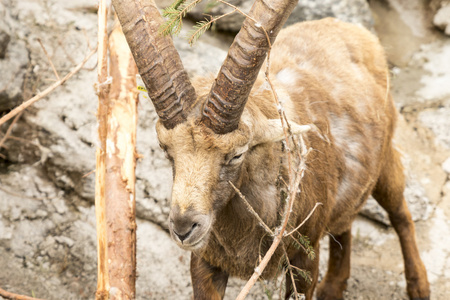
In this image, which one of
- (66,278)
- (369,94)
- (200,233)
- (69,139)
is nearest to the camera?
(200,233)

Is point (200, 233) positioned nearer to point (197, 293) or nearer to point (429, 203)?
point (197, 293)

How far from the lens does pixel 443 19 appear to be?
8.37 m

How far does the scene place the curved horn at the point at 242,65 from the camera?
Answer: 118 inches

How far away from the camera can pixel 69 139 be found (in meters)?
6.36

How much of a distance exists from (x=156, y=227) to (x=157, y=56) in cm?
340

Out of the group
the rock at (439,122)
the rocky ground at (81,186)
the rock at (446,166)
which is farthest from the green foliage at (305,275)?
the rock at (439,122)

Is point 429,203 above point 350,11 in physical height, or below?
below

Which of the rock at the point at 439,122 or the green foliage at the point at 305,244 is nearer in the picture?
the green foliage at the point at 305,244

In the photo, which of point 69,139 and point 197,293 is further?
point 69,139

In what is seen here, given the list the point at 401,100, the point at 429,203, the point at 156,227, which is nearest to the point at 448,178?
the point at 429,203

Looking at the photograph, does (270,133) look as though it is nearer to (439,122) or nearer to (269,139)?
(269,139)

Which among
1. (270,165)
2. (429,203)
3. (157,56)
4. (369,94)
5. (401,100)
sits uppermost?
(157,56)

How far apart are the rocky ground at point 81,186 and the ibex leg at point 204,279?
175 centimetres

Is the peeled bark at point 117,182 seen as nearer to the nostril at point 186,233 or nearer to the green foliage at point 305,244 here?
the nostril at point 186,233
